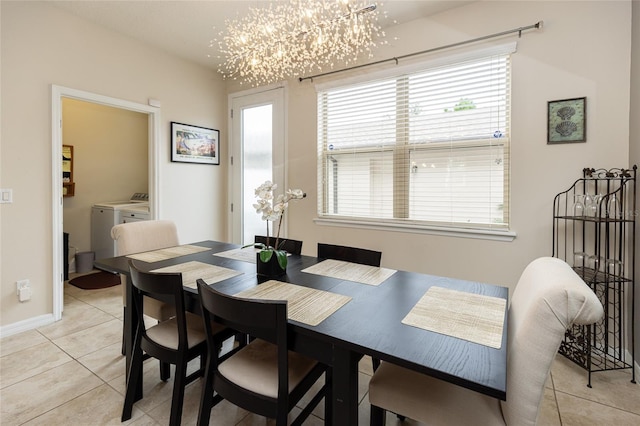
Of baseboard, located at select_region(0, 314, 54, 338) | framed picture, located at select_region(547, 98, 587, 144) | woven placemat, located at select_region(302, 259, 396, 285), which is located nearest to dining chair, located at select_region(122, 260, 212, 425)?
woven placemat, located at select_region(302, 259, 396, 285)

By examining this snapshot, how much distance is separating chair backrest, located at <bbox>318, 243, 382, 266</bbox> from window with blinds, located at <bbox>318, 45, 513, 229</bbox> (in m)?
1.11

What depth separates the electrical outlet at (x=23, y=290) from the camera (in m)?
2.61

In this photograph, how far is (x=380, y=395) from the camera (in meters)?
1.17

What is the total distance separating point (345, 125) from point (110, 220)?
3.50 m

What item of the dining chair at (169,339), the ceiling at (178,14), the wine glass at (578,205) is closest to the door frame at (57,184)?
the ceiling at (178,14)

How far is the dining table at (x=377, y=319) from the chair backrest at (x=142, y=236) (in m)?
0.32

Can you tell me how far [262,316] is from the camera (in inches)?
41.6

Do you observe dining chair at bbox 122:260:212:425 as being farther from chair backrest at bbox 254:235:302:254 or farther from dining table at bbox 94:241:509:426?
chair backrest at bbox 254:235:302:254

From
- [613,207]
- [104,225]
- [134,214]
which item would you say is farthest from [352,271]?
[104,225]

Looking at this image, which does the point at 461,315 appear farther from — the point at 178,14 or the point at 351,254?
the point at 178,14

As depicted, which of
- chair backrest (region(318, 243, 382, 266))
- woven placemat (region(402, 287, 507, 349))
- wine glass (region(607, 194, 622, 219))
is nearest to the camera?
woven placemat (region(402, 287, 507, 349))

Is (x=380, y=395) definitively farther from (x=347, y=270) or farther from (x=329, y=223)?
(x=329, y=223)

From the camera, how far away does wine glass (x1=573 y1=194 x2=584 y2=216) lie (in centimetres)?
213

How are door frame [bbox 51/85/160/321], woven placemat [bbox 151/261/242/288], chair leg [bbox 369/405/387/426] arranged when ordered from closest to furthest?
chair leg [bbox 369/405/387/426] → woven placemat [bbox 151/261/242/288] → door frame [bbox 51/85/160/321]
